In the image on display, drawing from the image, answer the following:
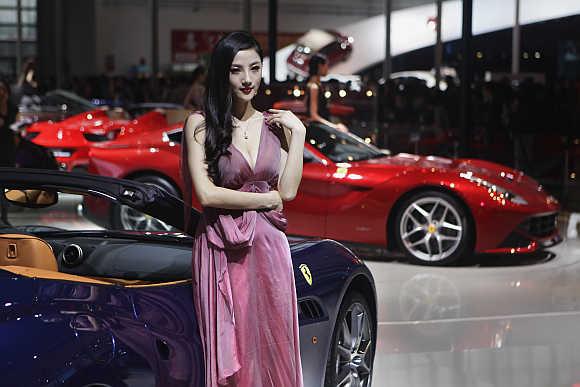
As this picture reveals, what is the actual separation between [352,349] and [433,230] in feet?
16.8

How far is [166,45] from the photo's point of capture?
114ft

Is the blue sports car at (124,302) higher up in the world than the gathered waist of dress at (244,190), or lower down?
lower down

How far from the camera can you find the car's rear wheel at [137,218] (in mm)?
10391

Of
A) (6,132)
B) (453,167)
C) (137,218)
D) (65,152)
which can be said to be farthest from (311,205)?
(65,152)

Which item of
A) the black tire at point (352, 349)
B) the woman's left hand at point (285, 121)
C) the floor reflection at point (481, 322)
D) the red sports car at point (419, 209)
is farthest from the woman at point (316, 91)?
the woman's left hand at point (285, 121)

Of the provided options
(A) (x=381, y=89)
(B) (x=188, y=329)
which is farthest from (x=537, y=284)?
(A) (x=381, y=89)

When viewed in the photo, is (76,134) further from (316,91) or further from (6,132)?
(6,132)

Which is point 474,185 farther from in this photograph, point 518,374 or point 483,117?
point 483,117

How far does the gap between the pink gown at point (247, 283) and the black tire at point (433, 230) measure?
6.02m

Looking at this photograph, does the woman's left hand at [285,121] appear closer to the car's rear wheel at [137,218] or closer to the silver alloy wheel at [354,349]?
the silver alloy wheel at [354,349]

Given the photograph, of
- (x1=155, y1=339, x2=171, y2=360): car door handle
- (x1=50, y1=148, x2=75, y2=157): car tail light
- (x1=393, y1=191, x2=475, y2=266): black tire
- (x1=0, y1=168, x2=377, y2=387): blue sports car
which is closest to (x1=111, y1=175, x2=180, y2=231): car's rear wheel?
(x1=393, y1=191, x2=475, y2=266): black tire

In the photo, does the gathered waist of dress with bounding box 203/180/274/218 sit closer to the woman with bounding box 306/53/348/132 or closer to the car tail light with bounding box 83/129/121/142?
the woman with bounding box 306/53/348/132

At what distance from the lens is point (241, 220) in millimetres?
4238

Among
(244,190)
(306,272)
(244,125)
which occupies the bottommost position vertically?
(306,272)
